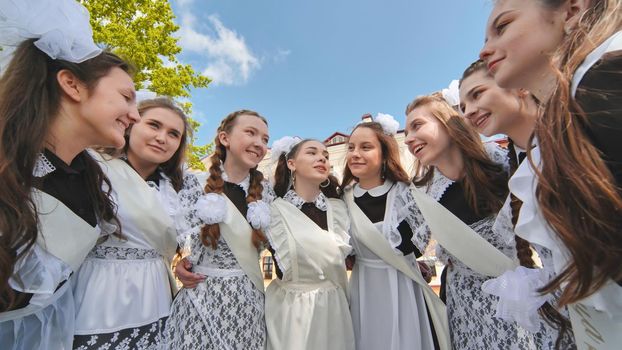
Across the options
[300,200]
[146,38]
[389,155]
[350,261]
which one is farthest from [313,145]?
[146,38]

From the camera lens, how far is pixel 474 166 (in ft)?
6.41

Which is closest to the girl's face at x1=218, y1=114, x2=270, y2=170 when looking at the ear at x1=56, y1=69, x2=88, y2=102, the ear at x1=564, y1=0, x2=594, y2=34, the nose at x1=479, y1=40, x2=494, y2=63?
the ear at x1=56, y1=69, x2=88, y2=102

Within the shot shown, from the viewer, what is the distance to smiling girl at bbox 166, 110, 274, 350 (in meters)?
1.82

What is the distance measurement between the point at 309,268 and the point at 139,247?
116 cm

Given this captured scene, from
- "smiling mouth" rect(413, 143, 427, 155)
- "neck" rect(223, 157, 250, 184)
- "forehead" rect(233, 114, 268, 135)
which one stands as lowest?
"neck" rect(223, 157, 250, 184)

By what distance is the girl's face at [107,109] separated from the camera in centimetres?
135

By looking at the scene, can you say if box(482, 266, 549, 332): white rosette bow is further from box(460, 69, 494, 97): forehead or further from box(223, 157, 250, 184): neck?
A: box(223, 157, 250, 184): neck

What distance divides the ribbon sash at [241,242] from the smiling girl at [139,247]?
0.98ft

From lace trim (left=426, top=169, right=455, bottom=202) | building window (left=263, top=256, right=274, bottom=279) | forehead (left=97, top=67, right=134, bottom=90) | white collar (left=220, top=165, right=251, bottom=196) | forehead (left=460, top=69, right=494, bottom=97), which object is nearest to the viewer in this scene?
forehead (left=97, top=67, right=134, bottom=90)

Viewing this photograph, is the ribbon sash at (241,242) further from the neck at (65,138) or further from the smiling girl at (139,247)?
the neck at (65,138)

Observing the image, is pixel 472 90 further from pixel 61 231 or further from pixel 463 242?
pixel 61 231

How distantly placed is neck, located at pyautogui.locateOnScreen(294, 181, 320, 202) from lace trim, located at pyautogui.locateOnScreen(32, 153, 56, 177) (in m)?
1.73

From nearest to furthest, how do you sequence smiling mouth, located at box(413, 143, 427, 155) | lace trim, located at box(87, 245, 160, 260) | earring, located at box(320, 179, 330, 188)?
lace trim, located at box(87, 245, 160, 260) < smiling mouth, located at box(413, 143, 427, 155) < earring, located at box(320, 179, 330, 188)

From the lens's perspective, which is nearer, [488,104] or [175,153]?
[488,104]
